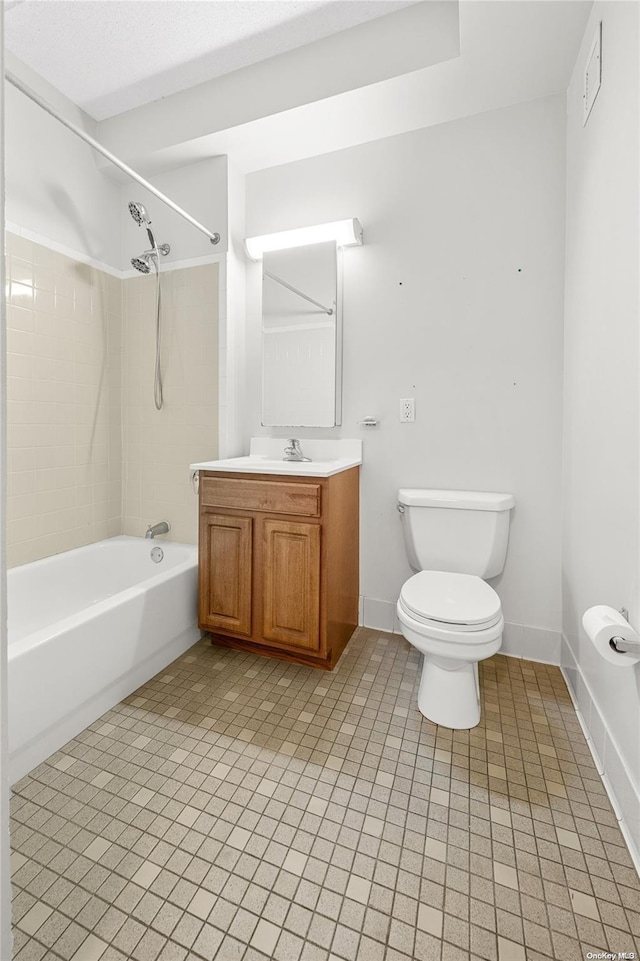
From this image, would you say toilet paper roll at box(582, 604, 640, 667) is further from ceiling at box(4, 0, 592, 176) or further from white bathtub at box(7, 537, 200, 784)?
→ ceiling at box(4, 0, 592, 176)

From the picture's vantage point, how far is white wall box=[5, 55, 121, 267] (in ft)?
6.48

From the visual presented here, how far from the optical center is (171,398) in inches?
99.9

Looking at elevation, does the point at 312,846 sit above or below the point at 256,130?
below

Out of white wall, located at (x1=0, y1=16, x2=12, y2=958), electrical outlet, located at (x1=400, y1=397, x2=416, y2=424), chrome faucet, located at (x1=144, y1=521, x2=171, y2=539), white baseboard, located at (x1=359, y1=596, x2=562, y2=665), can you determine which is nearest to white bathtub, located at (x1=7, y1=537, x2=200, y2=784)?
chrome faucet, located at (x1=144, y1=521, x2=171, y2=539)

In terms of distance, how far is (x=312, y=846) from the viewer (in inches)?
43.0

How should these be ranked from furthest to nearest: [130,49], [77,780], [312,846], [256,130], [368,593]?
[368,593]
[256,130]
[130,49]
[77,780]
[312,846]

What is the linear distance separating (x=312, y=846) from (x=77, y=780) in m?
0.72

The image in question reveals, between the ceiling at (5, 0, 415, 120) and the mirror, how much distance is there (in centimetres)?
80

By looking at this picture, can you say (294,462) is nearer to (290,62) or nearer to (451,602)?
(451,602)

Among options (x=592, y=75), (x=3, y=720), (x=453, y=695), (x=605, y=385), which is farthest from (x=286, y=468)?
(x=592, y=75)

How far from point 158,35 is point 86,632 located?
95.4 inches

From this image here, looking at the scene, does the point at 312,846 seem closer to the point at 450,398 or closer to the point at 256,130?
the point at 450,398

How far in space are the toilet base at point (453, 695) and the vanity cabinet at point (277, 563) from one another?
0.47m

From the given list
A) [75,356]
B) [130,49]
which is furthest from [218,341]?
[130,49]
